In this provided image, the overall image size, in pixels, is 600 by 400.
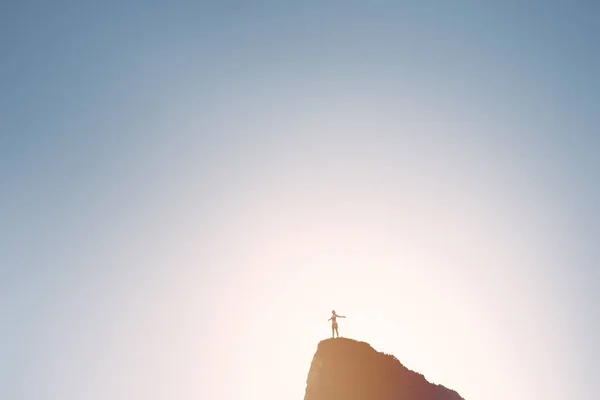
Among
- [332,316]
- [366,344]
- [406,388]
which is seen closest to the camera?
[406,388]

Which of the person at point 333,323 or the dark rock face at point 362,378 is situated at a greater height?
the person at point 333,323

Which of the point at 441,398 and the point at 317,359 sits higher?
the point at 317,359

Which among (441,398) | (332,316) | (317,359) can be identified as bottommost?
(441,398)

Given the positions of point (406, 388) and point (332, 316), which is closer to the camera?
point (406, 388)

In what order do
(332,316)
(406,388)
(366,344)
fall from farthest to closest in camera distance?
(332,316) → (366,344) → (406,388)

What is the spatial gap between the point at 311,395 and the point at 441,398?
1310 cm

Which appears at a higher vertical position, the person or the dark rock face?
the person

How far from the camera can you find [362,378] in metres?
40.2

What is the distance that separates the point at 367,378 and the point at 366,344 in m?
3.46

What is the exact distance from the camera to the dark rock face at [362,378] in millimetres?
39625

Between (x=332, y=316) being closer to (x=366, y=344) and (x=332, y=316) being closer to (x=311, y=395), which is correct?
(x=366, y=344)

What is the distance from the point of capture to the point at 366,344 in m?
42.6

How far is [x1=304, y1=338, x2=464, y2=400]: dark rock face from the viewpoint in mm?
39625

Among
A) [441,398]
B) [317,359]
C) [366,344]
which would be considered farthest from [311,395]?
[441,398]
